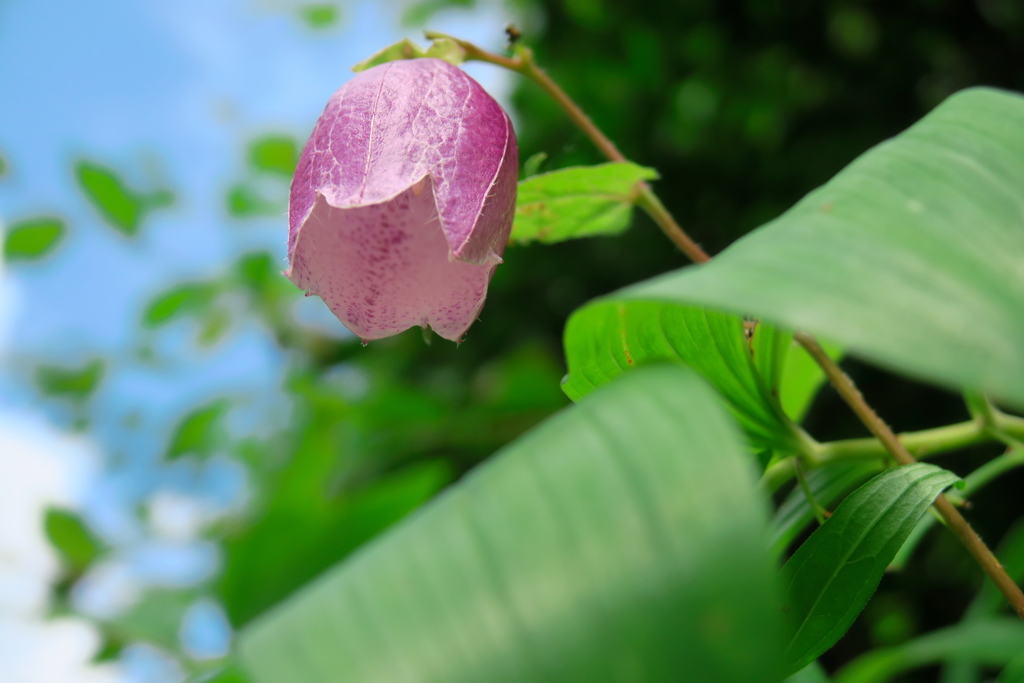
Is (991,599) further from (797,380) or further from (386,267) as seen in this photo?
(386,267)

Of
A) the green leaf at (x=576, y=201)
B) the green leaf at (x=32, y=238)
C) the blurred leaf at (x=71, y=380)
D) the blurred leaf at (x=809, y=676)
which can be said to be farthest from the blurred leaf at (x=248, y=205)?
the blurred leaf at (x=809, y=676)

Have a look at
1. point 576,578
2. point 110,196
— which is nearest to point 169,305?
point 110,196

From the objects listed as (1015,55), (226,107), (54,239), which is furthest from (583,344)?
(1015,55)

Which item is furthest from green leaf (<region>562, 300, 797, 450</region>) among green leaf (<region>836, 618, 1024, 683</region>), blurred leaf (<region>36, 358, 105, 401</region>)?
blurred leaf (<region>36, 358, 105, 401</region>)

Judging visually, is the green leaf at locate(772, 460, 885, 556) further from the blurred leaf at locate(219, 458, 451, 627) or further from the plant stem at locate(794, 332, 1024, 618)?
the blurred leaf at locate(219, 458, 451, 627)

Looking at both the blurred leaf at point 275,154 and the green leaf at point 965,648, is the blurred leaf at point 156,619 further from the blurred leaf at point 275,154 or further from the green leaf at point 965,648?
the green leaf at point 965,648

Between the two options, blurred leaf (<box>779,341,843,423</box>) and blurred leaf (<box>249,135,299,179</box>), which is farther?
blurred leaf (<box>249,135,299,179</box>)
